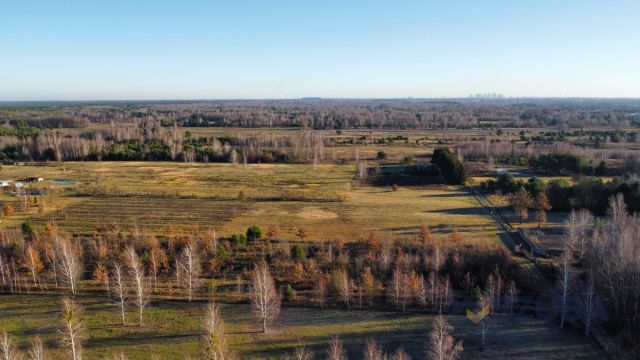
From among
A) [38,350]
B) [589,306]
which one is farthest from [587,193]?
[38,350]

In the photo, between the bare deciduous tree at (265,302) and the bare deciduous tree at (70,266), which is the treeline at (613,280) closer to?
the bare deciduous tree at (265,302)

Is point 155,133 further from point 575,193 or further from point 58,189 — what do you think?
point 575,193

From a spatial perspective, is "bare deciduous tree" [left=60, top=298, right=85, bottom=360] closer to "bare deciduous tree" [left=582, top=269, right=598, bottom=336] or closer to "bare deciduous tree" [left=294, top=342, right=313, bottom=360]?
"bare deciduous tree" [left=294, top=342, right=313, bottom=360]

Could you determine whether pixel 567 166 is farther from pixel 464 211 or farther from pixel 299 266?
pixel 299 266

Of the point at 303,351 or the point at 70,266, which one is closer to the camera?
the point at 303,351

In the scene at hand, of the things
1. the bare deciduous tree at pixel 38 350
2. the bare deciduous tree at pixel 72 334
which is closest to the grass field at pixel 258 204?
the bare deciduous tree at pixel 72 334
